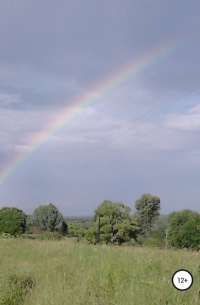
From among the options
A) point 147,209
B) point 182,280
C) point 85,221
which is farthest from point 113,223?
point 182,280

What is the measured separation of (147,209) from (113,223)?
1919 cm

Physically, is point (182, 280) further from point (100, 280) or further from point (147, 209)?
point (147, 209)

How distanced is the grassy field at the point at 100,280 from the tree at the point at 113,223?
101 ft

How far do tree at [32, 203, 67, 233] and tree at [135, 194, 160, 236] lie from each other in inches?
538

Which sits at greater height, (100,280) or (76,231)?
(76,231)

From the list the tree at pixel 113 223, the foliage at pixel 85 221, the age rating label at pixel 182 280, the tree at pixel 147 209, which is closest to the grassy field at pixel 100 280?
the age rating label at pixel 182 280

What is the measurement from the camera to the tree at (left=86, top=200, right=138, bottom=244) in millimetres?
40938

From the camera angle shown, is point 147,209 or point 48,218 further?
point 147,209

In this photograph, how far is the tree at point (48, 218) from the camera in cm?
5178

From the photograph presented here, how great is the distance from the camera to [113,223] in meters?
44.1

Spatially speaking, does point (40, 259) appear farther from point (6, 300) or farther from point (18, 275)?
point (6, 300)

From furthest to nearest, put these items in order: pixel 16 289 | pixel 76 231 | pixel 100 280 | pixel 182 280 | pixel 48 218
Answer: pixel 48 218 → pixel 76 231 → pixel 16 289 → pixel 100 280 → pixel 182 280

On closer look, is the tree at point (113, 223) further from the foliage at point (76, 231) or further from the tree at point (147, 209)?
the tree at point (147, 209)

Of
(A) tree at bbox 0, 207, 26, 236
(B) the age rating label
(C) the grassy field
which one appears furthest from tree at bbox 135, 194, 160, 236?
(B) the age rating label
